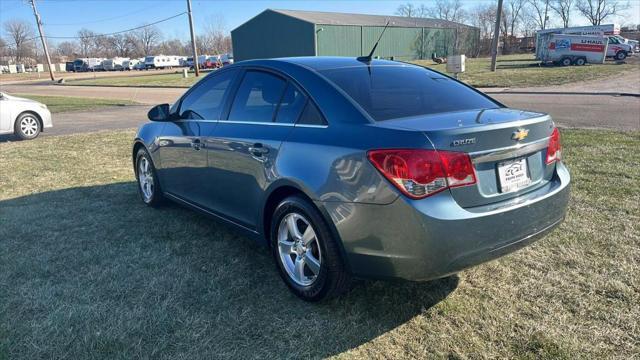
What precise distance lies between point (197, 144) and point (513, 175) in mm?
2649

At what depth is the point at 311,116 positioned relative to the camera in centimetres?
317

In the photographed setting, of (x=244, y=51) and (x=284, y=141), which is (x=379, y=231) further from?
(x=244, y=51)

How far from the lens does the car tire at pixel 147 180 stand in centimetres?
519

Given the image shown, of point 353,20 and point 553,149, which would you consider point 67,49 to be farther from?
point 553,149

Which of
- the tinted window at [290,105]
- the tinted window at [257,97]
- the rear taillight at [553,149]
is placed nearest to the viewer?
the rear taillight at [553,149]

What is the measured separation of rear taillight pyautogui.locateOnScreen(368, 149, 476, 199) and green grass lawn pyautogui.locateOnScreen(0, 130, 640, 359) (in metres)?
0.93

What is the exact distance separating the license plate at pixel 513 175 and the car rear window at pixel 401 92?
23.4 inches

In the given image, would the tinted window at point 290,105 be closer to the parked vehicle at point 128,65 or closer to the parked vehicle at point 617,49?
the parked vehicle at point 617,49

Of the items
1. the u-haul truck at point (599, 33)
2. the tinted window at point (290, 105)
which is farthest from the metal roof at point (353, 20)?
the tinted window at point (290, 105)

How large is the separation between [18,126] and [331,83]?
1043 centimetres

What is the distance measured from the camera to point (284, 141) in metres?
3.24

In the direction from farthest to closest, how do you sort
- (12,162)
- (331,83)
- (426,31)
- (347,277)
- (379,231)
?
(426,31), (12,162), (331,83), (347,277), (379,231)

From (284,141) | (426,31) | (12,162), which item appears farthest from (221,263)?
(426,31)

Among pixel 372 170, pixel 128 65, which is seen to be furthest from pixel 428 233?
pixel 128 65
